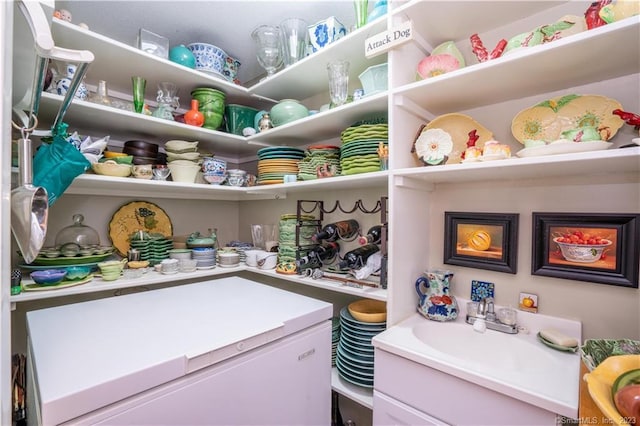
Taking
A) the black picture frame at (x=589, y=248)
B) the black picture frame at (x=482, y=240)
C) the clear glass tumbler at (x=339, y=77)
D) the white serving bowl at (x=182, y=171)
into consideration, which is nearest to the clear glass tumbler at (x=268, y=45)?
the clear glass tumbler at (x=339, y=77)

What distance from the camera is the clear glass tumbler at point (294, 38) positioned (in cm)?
159

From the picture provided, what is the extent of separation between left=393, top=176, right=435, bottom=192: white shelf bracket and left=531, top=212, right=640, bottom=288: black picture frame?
43 centimetres

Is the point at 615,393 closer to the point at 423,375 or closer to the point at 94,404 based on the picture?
the point at 423,375

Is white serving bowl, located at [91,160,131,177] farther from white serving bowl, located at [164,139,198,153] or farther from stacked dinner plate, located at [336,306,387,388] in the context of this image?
stacked dinner plate, located at [336,306,387,388]

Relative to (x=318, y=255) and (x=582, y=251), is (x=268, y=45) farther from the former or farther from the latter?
(x=582, y=251)

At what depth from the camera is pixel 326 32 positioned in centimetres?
144

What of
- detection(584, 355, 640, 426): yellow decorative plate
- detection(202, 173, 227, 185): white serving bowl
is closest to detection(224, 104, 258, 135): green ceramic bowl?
detection(202, 173, 227, 185): white serving bowl

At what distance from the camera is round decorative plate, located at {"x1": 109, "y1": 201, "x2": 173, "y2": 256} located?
1.83 meters

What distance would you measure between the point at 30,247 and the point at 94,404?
330mm

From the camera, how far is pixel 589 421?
0.59 m

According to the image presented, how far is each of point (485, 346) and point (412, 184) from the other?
69 cm

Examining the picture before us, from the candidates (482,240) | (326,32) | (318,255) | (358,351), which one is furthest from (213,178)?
(482,240)

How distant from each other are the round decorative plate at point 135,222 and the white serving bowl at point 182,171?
44 centimetres

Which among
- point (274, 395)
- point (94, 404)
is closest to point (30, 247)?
point (94, 404)
